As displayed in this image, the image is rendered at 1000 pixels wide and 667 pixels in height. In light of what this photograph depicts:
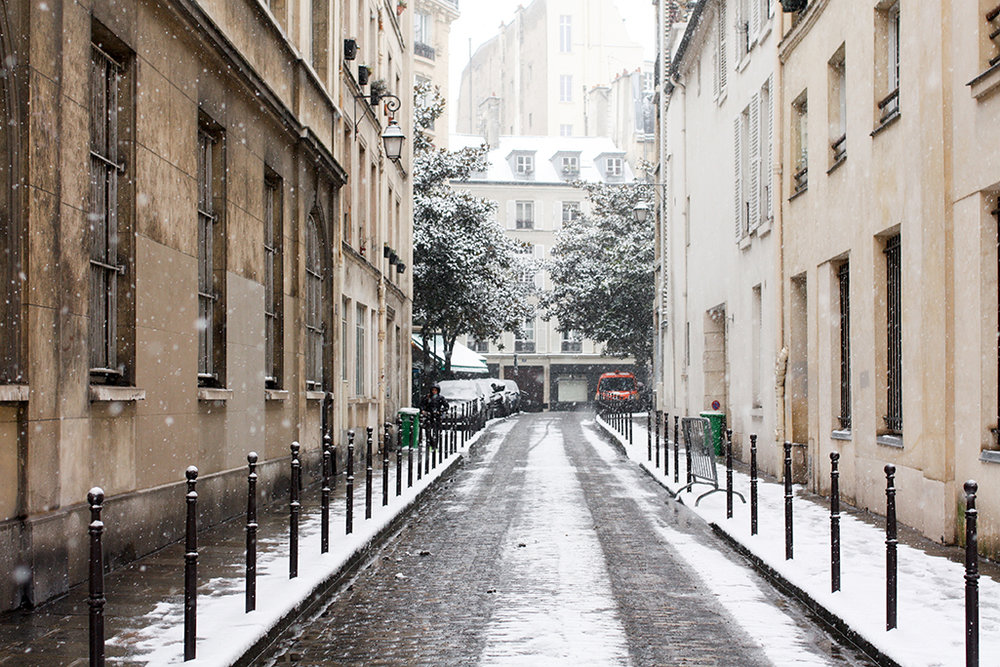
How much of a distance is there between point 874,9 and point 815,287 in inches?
162

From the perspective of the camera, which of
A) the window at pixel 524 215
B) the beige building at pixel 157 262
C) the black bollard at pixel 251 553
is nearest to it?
the black bollard at pixel 251 553

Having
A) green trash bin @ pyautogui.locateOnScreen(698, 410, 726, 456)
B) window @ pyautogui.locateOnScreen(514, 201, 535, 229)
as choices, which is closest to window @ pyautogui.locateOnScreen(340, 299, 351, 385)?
green trash bin @ pyautogui.locateOnScreen(698, 410, 726, 456)

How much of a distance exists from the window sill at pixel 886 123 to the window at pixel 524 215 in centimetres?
5750

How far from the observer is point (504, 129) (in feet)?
305

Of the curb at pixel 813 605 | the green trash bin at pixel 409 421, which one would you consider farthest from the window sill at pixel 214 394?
the green trash bin at pixel 409 421

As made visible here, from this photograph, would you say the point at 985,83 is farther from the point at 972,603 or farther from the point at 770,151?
the point at 770,151

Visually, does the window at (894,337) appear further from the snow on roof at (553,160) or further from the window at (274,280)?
the snow on roof at (553,160)

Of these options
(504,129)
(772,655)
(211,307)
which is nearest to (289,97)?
(211,307)

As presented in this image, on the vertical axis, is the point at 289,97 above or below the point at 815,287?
above

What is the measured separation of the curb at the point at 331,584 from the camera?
261 inches

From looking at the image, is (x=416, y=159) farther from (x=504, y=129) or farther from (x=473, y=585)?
(x=504, y=129)

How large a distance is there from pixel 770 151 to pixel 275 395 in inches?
374

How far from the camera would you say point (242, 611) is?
7312 millimetres

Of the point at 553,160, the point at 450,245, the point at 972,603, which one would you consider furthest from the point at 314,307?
the point at 553,160
